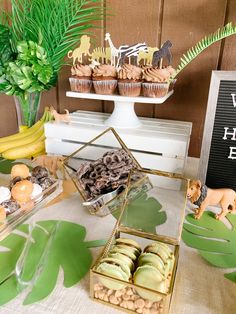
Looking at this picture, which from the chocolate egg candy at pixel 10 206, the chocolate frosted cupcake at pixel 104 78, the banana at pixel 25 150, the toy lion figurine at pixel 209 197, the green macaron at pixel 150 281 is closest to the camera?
the green macaron at pixel 150 281

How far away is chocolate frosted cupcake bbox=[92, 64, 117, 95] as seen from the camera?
0.71 meters

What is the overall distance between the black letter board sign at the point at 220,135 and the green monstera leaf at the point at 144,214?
6.2 inches

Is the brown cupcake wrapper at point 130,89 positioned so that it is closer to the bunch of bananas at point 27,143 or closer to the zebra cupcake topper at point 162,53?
the zebra cupcake topper at point 162,53

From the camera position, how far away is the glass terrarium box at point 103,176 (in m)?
0.61

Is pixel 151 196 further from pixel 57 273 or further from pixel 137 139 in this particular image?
pixel 57 273

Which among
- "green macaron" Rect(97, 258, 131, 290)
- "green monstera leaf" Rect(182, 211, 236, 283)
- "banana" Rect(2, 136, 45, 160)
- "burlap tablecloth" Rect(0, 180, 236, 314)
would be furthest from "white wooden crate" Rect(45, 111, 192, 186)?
"green macaron" Rect(97, 258, 131, 290)

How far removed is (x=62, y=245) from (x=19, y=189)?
14 cm

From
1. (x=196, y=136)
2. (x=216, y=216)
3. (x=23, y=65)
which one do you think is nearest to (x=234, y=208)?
(x=216, y=216)

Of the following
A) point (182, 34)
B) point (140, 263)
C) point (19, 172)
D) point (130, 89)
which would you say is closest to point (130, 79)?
point (130, 89)

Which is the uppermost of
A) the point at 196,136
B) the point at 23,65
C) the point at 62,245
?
the point at 23,65

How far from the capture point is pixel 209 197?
61cm

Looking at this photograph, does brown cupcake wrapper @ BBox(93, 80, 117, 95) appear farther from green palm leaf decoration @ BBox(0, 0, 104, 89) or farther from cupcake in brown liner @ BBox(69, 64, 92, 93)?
green palm leaf decoration @ BBox(0, 0, 104, 89)

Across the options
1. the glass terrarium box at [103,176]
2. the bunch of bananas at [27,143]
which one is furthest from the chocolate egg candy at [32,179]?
the bunch of bananas at [27,143]

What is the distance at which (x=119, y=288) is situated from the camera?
0.38 metres
